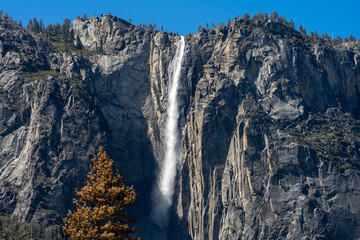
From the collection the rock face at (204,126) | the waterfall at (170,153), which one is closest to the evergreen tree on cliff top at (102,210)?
the rock face at (204,126)

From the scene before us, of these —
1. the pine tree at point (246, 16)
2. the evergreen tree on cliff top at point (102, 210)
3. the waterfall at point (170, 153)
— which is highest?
the pine tree at point (246, 16)

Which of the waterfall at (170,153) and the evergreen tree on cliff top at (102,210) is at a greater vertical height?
the waterfall at (170,153)

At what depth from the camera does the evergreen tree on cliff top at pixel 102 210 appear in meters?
51.4

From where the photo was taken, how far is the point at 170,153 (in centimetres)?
17225

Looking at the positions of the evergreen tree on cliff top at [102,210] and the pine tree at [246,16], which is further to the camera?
the pine tree at [246,16]

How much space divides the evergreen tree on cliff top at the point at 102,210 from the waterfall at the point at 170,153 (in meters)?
115

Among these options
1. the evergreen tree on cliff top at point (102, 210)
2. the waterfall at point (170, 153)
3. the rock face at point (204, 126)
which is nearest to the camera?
the evergreen tree on cliff top at point (102, 210)

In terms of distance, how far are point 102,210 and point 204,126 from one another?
109 m

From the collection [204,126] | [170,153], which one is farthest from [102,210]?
[170,153]

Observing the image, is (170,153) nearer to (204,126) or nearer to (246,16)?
(204,126)

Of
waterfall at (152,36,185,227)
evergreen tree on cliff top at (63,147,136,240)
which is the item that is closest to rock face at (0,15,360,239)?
waterfall at (152,36,185,227)

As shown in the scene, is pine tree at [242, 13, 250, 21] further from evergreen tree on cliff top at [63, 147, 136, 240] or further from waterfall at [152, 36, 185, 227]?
evergreen tree on cliff top at [63, 147, 136, 240]

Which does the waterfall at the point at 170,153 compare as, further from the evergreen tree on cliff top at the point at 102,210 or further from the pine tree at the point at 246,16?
the evergreen tree on cliff top at the point at 102,210

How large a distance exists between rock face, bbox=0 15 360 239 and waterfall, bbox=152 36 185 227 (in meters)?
1.78
